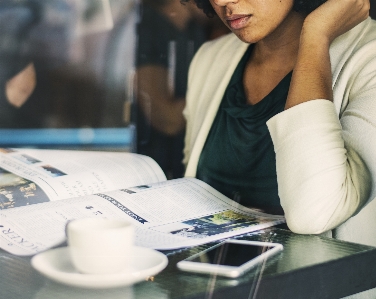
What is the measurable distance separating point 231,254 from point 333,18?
0.41m

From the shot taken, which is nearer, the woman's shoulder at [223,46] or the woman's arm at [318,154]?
the woman's arm at [318,154]

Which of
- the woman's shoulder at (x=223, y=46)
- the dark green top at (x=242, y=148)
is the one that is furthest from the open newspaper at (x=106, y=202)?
the woman's shoulder at (x=223, y=46)

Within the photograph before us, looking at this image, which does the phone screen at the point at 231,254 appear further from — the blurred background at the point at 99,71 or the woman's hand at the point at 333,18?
the blurred background at the point at 99,71

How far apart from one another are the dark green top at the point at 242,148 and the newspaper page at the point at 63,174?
142mm

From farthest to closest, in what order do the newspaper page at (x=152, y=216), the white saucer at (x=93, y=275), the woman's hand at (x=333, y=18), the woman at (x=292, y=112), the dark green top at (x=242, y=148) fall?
the dark green top at (x=242, y=148), the woman's hand at (x=333, y=18), the woman at (x=292, y=112), the newspaper page at (x=152, y=216), the white saucer at (x=93, y=275)

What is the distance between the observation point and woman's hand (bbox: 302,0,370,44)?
27.2 inches

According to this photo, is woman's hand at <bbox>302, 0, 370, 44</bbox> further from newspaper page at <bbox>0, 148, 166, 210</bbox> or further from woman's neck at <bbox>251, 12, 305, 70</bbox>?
newspaper page at <bbox>0, 148, 166, 210</bbox>

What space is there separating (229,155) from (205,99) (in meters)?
0.18

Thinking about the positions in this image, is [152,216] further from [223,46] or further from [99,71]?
[99,71]

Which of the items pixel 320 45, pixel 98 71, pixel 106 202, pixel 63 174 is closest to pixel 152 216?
pixel 106 202

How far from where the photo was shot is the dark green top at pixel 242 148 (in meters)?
0.80

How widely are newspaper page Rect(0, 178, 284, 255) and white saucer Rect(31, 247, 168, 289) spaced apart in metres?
0.05

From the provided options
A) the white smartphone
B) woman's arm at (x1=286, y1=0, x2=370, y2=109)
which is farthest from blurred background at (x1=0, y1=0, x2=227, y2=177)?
the white smartphone

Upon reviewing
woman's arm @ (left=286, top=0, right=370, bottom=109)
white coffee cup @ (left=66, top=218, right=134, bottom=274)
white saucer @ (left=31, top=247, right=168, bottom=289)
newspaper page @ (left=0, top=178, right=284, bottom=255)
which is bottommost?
newspaper page @ (left=0, top=178, right=284, bottom=255)
